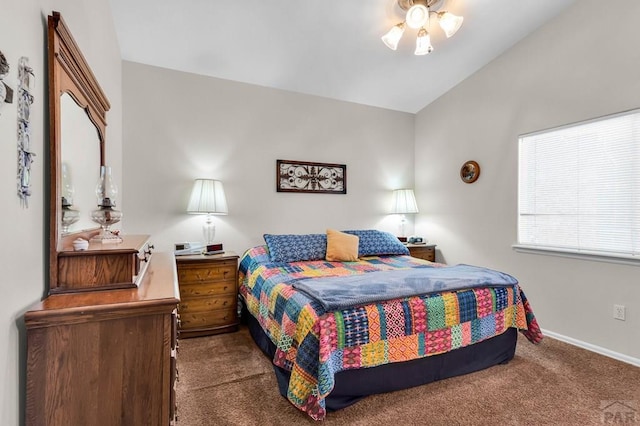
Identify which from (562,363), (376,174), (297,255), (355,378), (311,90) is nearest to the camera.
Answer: (355,378)

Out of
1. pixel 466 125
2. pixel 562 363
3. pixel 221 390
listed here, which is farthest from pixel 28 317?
pixel 466 125

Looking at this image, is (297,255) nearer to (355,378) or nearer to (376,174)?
(355,378)

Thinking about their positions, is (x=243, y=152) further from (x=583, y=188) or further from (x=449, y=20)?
(x=583, y=188)

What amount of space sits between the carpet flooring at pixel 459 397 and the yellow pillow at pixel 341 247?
3.99 ft

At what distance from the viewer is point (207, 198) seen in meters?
3.15

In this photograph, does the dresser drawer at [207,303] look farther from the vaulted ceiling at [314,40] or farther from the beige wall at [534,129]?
the beige wall at [534,129]

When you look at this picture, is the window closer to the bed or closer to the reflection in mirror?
the bed

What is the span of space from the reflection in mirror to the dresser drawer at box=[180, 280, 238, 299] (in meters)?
1.36

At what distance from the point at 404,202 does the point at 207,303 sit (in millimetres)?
2719

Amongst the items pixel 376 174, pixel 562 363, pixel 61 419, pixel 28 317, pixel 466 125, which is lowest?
pixel 562 363

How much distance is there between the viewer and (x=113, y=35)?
259cm

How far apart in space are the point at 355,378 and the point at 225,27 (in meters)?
2.87

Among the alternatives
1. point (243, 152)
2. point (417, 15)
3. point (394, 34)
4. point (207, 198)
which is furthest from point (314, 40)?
point (207, 198)

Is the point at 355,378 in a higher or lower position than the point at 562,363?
higher
